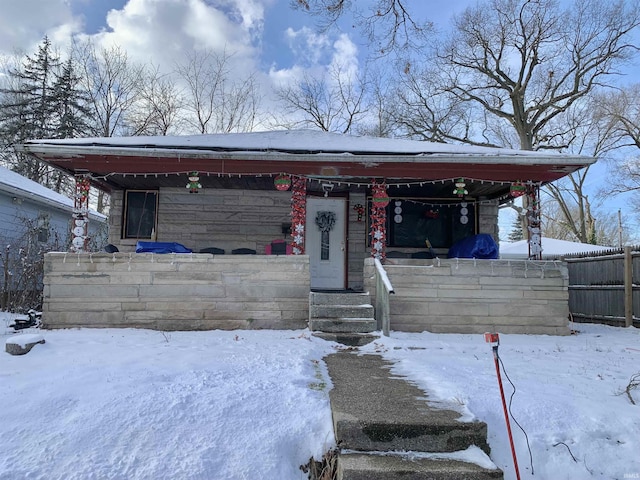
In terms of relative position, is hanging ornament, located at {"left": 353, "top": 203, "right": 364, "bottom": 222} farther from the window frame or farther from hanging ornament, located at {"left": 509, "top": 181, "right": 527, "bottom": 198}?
the window frame

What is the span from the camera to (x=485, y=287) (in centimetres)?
681

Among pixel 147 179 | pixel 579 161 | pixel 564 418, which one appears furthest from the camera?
pixel 147 179

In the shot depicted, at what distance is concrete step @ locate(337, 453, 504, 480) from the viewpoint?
Result: 2244 millimetres

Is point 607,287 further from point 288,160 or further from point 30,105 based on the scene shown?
point 30,105

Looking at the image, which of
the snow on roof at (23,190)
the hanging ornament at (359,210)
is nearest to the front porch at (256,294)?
the hanging ornament at (359,210)

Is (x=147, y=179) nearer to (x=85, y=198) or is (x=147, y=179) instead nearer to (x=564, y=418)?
(x=85, y=198)

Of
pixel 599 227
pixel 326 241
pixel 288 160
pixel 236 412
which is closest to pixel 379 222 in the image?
pixel 326 241

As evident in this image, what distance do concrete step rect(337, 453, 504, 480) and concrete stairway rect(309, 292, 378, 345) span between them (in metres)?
3.23

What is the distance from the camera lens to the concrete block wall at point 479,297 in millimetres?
6719

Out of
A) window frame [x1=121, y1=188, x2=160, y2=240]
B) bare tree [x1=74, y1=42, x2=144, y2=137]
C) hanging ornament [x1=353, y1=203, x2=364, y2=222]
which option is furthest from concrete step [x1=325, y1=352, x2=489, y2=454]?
bare tree [x1=74, y1=42, x2=144, y2=137]

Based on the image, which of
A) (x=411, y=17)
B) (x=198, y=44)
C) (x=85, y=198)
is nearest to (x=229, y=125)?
(x=198, y=44)

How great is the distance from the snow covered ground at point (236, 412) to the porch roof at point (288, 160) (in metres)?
3.54

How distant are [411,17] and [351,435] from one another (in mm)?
6201

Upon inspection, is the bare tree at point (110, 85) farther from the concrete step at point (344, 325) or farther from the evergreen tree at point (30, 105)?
the concrete step at point (344, 325)
